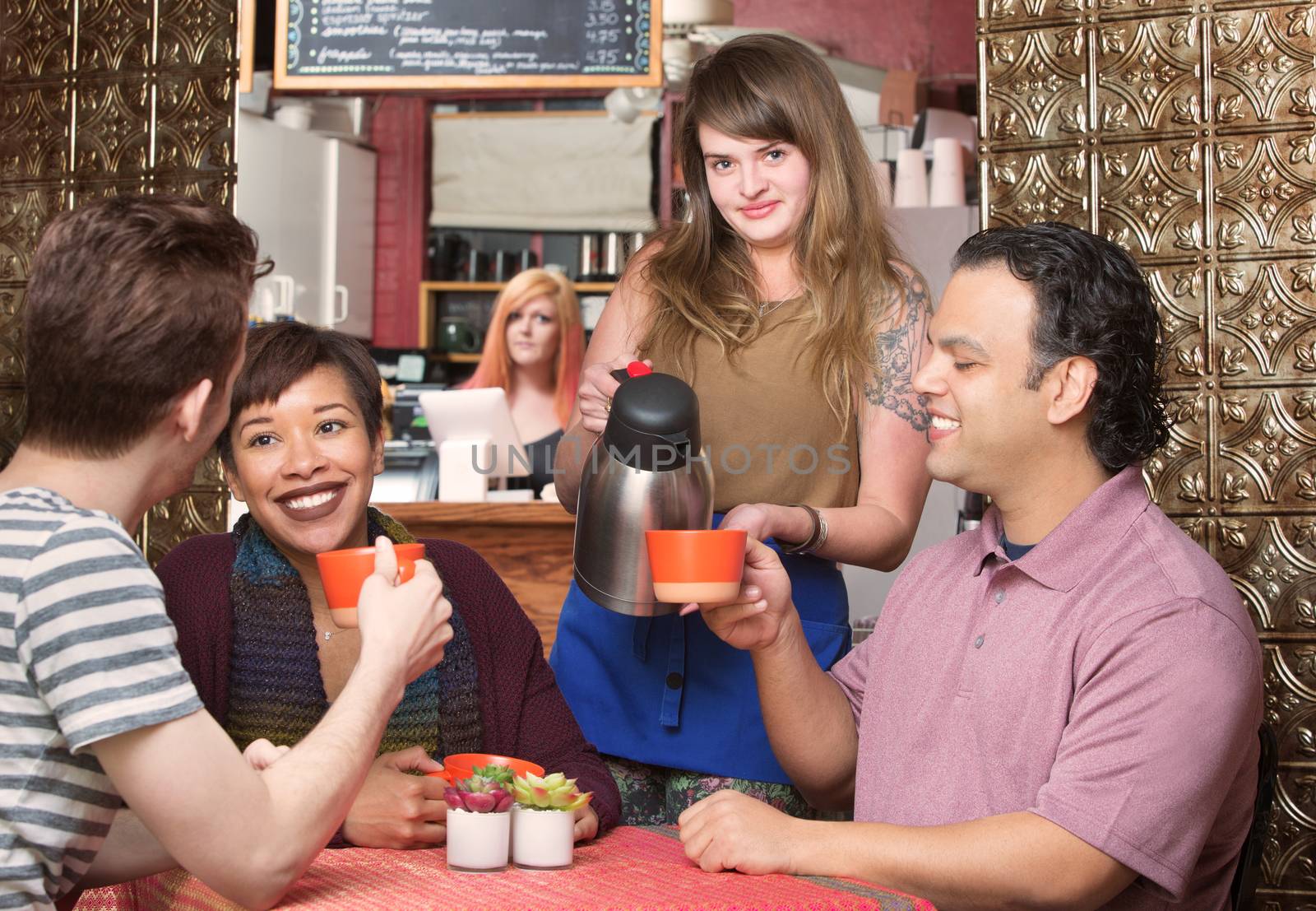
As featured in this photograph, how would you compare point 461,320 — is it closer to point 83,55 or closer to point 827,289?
point 83,55

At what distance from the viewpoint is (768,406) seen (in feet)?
6.07

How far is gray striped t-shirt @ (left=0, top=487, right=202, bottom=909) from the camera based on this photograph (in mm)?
1003

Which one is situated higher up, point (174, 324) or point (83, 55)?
point (83, 55)

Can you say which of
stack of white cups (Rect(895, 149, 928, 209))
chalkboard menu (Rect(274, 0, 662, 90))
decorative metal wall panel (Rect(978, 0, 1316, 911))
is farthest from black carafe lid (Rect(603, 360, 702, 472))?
→ stack of white cups (Rect(895, 149, 928, 209))

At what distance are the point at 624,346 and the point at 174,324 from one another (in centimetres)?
92

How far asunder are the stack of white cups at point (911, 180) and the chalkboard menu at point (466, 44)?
1.45 metres

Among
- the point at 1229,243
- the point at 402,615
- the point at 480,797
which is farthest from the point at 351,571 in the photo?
the point at 1229,243

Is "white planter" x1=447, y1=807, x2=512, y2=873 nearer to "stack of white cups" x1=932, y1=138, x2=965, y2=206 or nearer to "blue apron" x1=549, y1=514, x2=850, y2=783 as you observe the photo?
"blue apron" x1=549, y1=514, x2=850, y2=783

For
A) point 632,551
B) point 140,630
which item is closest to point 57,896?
point 140,630

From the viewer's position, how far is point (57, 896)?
3.88 ft

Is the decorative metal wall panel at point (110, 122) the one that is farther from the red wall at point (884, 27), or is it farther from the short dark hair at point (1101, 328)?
the red wall at point (884, 27)

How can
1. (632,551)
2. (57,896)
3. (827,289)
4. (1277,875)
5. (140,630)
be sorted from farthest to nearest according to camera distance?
(1277,875) < (827,289) < (632,551) < (57,896) < (140,630)

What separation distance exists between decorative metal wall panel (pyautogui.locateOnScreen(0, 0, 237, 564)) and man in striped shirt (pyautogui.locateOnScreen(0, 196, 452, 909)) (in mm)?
2103

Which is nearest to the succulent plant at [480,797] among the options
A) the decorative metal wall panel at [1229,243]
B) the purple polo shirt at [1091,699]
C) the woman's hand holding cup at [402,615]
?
the woman's hand holding cup at [402,615]
